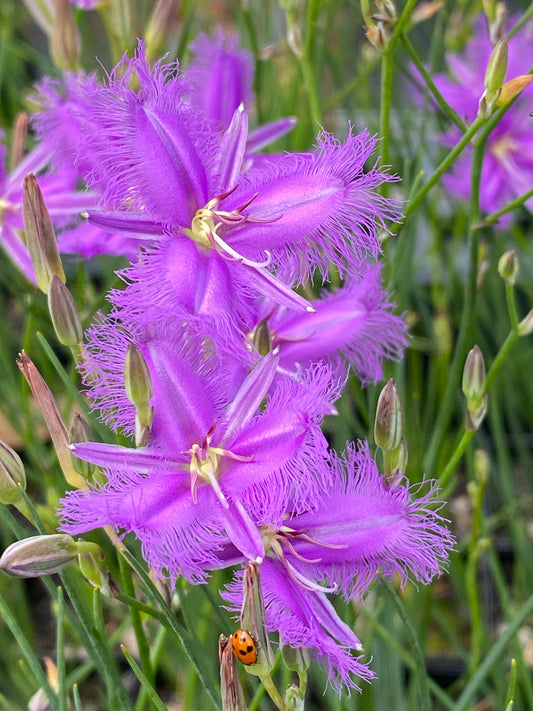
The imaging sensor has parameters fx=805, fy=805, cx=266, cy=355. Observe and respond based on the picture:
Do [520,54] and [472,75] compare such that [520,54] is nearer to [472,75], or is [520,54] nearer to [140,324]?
[472,75]

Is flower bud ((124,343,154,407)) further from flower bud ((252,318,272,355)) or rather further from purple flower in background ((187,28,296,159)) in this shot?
purple flower in background ((187,28,296,159))

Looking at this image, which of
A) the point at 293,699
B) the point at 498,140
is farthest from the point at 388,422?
the point at 498,140

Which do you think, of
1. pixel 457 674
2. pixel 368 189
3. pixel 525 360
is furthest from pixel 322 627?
pixel 525 360

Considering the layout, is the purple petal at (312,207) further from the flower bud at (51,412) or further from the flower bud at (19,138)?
the flower bud at (19,138)

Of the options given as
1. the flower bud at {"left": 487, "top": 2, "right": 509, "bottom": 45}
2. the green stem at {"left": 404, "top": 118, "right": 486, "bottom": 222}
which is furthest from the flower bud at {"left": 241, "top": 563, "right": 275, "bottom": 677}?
the flower bud at {"left": 487, "top": 2, "right": 509, "bottom": 45}

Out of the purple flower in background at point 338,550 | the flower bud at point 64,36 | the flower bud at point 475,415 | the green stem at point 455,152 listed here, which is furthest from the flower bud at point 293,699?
the flower bud at point 64,36
